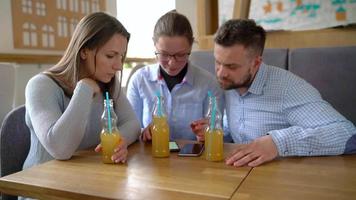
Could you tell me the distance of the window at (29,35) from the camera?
2.58m

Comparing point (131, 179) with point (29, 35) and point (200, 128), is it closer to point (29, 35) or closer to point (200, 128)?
point (200, 128)

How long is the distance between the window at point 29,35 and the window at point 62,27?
0.84ft

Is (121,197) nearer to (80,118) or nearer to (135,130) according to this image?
(80,118)

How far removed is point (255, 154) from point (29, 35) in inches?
85.2

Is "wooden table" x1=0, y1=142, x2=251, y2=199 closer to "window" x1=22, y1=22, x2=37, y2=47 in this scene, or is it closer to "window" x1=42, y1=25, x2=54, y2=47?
"window" x1=22, y1=22, x2=37, y2=47

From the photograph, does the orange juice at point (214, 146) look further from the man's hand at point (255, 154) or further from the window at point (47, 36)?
the window at point (47, 36)

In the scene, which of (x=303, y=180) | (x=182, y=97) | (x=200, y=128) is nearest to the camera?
(x=303, y=180)

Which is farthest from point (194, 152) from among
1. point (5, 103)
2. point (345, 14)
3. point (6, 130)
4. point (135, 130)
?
point (345, 14)

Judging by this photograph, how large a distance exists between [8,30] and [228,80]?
1.79m

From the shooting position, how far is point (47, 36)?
9.11 ft

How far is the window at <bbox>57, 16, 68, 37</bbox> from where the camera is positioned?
9.46 feet

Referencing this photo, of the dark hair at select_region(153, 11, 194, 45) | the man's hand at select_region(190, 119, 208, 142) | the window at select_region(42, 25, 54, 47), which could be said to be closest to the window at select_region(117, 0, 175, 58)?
the window at select_region(42, 25, 54, 47)

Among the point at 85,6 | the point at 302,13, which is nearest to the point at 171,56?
the point at 302,13

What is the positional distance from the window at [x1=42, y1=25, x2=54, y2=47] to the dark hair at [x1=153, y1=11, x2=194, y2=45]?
145 centimetres
